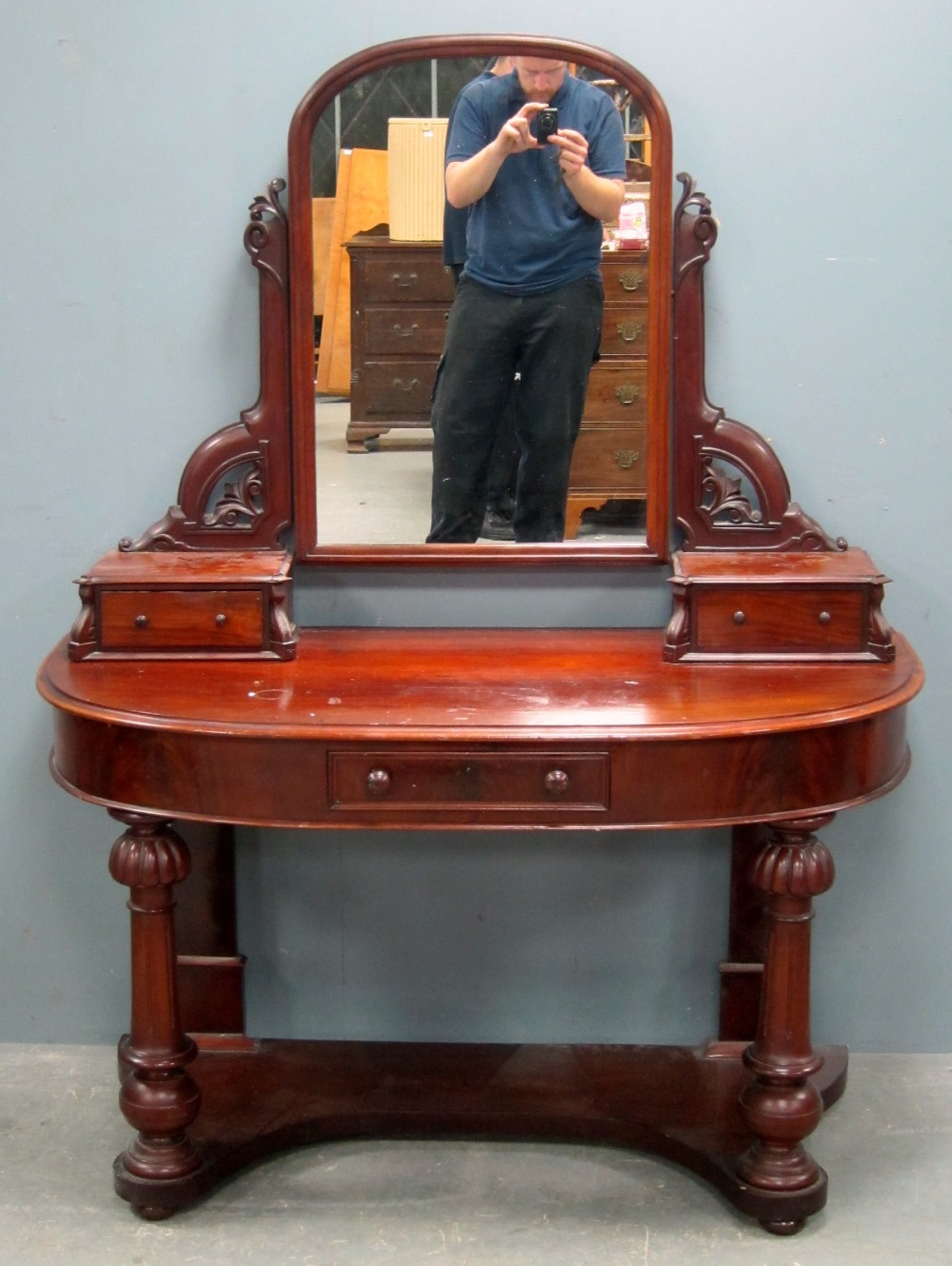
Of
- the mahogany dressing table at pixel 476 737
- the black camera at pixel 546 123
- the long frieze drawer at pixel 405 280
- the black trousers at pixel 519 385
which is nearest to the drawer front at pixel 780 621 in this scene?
the mahogany dressing table at pixel 476 737

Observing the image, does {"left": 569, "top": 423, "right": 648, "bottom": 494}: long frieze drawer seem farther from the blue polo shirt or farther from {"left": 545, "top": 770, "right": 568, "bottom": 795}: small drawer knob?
{"left": 545, "top": 770, "right": 568, "bottom": 795}: small drawer knob

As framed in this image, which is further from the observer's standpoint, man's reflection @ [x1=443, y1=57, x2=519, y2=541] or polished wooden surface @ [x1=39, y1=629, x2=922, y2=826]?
man's reflection @ [x1=443, y1=57, x2=519, y2=541]

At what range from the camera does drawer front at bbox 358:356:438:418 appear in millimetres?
2449

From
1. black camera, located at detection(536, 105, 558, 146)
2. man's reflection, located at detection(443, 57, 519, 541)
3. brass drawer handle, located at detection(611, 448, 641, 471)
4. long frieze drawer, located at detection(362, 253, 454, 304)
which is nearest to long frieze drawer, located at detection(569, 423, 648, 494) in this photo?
brass drawer handle, located at detection(611, 448, 641, 471)

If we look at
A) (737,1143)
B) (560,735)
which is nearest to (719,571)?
(560,735)

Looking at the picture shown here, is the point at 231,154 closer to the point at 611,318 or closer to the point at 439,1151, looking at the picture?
the point at 611,318

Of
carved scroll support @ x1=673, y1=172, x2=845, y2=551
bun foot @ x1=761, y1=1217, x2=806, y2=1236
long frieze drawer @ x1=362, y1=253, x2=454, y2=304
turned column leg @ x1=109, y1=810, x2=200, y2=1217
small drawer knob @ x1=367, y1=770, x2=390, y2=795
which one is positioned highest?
long frieze drawer @ x1=362, y1=253, x2=454, y2=304

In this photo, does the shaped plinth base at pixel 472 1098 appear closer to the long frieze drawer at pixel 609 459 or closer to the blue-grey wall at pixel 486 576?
the blue-grey wall at pixel 486 576

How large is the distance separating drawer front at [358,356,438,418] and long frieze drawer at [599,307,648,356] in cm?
27

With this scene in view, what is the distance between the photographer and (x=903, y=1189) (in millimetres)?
2510

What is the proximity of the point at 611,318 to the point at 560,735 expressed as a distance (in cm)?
74

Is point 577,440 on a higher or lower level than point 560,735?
higher

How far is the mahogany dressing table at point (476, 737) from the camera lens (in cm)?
214

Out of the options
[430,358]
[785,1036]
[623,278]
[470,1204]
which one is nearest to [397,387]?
[430,358]
